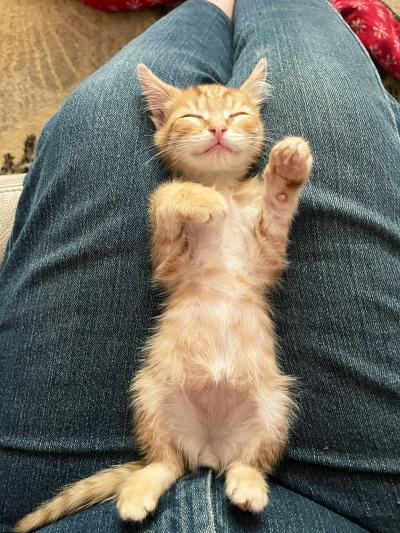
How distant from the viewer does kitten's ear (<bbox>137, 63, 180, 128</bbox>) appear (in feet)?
3.44

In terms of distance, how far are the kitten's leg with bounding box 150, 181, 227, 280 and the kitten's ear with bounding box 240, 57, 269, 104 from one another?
0.31 metres

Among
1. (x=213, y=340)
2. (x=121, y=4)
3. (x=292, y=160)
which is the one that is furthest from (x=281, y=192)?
(x=121, y=4)

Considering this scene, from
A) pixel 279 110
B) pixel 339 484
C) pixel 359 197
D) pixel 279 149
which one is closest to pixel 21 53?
pixel 279 110

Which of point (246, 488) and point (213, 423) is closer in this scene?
point (246, 488)

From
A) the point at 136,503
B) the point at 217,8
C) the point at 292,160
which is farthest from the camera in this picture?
the point at 217,8

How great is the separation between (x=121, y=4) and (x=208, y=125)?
0.88m

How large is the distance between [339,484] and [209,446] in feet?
0.80

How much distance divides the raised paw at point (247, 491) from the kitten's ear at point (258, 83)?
2.69 ft

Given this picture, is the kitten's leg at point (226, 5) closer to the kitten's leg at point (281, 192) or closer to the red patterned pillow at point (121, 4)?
the red patterned pillow at point (121, 4)

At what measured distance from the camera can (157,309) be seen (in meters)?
0.97

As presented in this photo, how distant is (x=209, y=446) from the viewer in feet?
2.88

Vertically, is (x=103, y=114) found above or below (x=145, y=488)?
above

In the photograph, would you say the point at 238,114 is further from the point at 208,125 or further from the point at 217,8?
the point at 217,8

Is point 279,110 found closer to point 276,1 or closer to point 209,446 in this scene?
point 276,1
